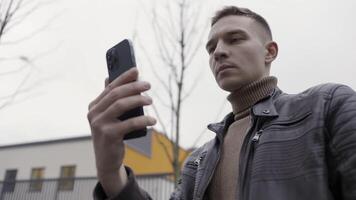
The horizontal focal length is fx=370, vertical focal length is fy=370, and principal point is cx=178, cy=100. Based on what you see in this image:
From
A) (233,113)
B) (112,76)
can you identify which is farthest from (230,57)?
(112,76)

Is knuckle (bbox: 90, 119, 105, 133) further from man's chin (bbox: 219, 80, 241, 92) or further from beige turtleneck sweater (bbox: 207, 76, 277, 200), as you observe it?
man's chin (bbox: 219, 80, 241, 92)

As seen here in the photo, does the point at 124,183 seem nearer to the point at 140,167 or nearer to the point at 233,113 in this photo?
the point at 233,113

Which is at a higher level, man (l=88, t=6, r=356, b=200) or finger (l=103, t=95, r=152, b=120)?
finger (l=103, t=95, r=152, b=120)

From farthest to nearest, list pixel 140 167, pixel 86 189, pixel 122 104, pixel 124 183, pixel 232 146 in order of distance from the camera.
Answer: pixel 140 167
pixel 86 189
pixel 232 146
pixel 124 183
pixel 122 104

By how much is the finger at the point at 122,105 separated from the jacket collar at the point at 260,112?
0.68 m

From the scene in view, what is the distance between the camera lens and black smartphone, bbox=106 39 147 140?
3.94 feet

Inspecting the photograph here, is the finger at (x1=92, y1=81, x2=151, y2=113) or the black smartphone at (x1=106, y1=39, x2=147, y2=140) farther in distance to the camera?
the black smartphone at (x1=106, y1=39, x2=147, y2=140)

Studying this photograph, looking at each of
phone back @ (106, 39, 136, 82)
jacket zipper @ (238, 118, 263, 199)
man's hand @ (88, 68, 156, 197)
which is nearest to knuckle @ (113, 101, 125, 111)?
man's hand @ (88, 68, 156, 197)

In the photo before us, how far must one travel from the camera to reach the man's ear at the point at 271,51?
213cm

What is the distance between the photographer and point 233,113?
2002mm

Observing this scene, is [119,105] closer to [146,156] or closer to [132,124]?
[132,124]

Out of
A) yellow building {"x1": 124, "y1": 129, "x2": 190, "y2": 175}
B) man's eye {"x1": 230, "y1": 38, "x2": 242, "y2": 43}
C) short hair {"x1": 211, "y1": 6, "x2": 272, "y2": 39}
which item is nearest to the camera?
man's eye {"x1": 230, "y1": 38, "x2": 242, "y2": 43}

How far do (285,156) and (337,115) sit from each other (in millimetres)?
241

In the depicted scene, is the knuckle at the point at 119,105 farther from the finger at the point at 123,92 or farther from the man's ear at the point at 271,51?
the man's ear at the point at 271,51
